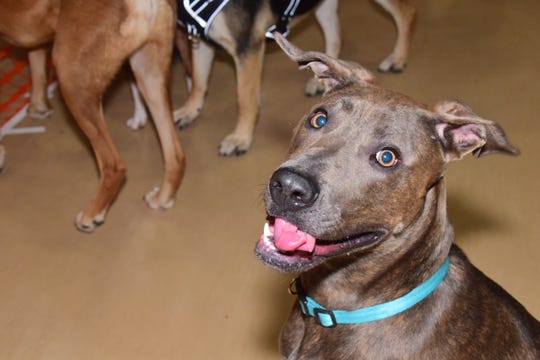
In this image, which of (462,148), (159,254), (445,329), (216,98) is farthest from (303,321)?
(216,98)

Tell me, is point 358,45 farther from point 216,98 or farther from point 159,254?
point 159,254

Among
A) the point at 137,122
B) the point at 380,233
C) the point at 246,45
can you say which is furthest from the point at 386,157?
the point at 137,122

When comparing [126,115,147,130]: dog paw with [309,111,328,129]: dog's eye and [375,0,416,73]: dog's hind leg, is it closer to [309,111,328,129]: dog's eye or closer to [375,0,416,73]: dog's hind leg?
[375,0,416,73]: dog's hind leg

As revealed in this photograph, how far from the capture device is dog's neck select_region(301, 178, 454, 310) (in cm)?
218

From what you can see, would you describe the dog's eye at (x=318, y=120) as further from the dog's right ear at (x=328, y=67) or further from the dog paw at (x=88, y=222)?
the dog paw at (x=88, y=222)

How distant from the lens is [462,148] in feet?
7.22

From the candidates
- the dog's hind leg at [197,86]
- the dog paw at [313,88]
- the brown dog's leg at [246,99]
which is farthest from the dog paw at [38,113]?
the dog paw at [313,88]

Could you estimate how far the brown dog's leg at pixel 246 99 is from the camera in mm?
4070

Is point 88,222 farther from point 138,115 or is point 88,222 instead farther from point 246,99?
point 246,99

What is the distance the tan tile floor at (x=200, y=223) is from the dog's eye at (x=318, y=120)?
113cm

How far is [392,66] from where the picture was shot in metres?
4.97

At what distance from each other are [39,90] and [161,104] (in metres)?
1.31

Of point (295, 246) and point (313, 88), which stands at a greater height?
point (295, 246)

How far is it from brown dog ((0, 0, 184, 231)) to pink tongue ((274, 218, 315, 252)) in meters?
1.69
